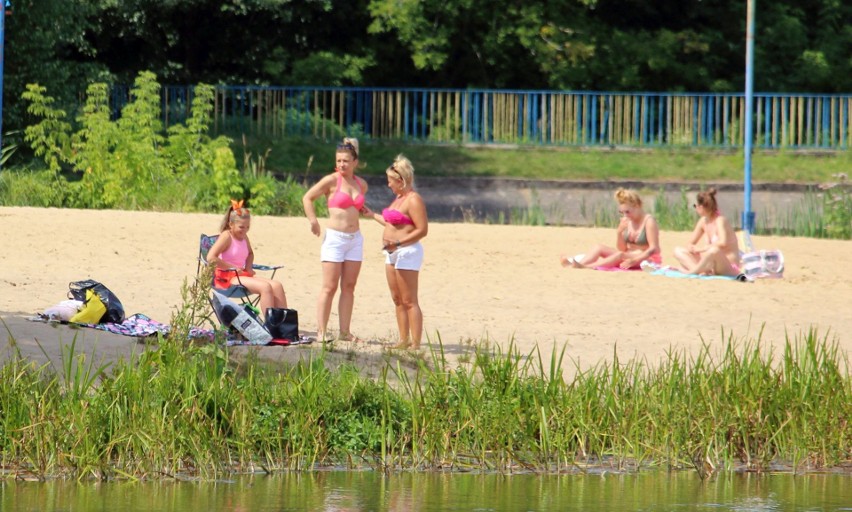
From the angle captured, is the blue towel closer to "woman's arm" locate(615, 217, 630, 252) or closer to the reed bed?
"woman's arm" locate(615, 217, 630, 252)

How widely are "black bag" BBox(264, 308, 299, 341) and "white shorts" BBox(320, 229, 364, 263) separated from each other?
23.3 inches

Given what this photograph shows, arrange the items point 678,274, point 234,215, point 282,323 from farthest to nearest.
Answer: point 678,274 < point 234,215 < point 282,323

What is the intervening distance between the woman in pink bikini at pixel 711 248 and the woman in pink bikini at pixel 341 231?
5.63 metres

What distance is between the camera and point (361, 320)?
12578 mm

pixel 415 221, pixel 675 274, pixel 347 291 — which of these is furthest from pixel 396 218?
pixel 675 274

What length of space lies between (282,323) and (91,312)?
4.34ft

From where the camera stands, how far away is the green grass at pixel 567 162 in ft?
98.0

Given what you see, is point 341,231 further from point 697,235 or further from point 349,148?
point 697,235

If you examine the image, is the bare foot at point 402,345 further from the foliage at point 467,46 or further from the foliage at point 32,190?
the foliage at point 467,46

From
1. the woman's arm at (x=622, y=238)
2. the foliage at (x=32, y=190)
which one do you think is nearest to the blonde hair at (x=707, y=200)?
the woman's arm at (x=622, y=238)

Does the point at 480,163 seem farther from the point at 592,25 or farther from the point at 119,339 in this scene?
the point at 119,339

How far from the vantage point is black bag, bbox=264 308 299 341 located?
10.4m

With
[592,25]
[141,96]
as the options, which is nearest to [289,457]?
[141,96]

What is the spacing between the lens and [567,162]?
30.8 meters
